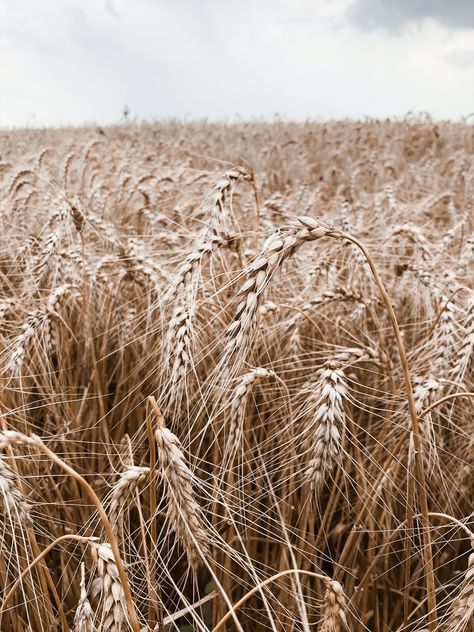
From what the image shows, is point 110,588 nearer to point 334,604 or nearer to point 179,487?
point 179,487

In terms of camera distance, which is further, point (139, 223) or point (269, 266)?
point (139, 223)

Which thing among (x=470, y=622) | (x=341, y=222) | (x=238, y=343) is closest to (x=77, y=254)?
(x=341, y=222)

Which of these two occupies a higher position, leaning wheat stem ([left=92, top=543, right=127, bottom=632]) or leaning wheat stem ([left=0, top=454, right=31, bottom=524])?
leaning wheat stem ([left=0, top=454, right=31, bottom=524])

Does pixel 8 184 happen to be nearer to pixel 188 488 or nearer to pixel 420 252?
pixel 420 252

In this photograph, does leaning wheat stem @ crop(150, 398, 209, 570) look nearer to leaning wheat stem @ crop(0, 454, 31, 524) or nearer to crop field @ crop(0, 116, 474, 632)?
crop field @ crop(0, 116, 474, 632)

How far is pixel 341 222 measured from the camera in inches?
106

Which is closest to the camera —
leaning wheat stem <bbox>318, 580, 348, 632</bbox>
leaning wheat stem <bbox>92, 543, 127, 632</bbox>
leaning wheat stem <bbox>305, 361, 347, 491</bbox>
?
leaning wheat stem <bbox>92, 543, 127, 632</bbox>

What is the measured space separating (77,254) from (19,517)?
1.33m

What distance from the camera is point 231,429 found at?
123cm

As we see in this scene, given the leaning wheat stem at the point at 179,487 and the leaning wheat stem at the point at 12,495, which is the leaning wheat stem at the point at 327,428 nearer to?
the leaning wheat stem at the point at 179,487

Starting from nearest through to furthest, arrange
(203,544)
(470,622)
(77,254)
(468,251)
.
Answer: (470,622) → (203,544) → (77,254) → (468,251)

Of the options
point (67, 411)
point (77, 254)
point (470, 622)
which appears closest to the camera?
point (470, 622)

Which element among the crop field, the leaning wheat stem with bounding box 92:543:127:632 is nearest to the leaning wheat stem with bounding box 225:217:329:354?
the crop field

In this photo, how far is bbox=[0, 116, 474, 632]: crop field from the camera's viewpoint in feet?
3.62
